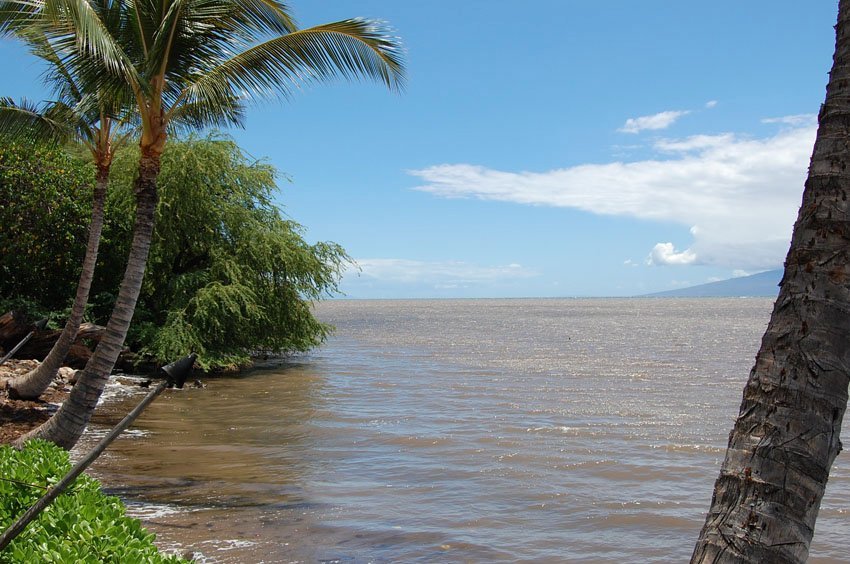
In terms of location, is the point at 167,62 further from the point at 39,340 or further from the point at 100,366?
the point at 39,340

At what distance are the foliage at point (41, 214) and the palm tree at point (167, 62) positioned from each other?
32.8ft

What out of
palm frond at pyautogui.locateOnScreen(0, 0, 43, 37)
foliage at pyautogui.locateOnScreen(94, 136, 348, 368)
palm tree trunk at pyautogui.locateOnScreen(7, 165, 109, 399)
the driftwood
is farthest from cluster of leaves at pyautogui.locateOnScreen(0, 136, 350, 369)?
palm frond at pyautogui.locateOnScreen(0, 0, 43, 37)

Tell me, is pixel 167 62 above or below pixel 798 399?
above

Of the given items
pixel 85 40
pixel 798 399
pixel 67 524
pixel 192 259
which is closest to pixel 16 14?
pixel 85 40

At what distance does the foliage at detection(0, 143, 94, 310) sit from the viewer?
59.3 ft

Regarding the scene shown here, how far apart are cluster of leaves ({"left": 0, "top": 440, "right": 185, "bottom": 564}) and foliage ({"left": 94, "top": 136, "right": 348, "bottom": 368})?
1375 cm

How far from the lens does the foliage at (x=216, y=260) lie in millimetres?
20062

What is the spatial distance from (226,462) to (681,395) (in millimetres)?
12509

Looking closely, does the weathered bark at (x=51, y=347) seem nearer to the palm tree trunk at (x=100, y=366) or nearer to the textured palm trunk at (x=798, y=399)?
the palm tree trunk at (x=100, y=366)

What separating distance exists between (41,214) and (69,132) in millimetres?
7343

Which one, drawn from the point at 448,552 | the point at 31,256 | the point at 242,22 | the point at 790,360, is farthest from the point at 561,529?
the point at 31,256

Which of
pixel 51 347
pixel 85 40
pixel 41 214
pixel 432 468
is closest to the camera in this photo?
pixel 85 40

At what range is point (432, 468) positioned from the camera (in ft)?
35.6

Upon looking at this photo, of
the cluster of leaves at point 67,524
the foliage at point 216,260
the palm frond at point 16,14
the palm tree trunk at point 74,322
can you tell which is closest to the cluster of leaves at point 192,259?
the foliage at point 216,260
